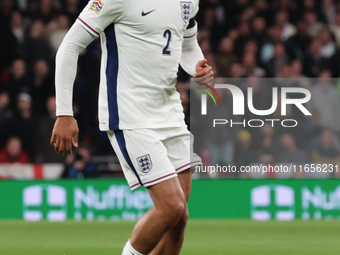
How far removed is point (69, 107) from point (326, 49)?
7322mm

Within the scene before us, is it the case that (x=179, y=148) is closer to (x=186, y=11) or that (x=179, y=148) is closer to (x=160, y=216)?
(x=160, y=216)

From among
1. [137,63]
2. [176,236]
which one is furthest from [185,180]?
[137,63]

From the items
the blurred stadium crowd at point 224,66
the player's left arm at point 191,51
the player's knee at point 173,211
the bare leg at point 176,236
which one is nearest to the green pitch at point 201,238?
the blurred stadium crowd at point 224,66

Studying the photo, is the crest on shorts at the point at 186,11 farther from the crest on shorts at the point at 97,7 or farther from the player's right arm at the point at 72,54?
the crest on shorts at the point at 97,7

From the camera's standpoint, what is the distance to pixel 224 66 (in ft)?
29.1

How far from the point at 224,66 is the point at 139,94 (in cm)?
584

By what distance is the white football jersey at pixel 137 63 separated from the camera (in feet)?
10.3

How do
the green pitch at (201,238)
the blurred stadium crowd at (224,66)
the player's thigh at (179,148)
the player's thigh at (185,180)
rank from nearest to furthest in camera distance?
the player's thigh at (179,148), the player's thigh at (185,180), the green pitch at (201,238), the blurred stadium crowd at (224,66)

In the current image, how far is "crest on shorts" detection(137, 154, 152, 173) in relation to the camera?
3100 millimetres

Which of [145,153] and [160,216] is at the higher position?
[145,153]

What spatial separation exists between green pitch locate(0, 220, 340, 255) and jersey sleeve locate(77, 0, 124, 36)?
2440mm

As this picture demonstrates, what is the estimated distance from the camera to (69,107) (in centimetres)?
306

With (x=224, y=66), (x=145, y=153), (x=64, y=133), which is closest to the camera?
(x=64, y=133)

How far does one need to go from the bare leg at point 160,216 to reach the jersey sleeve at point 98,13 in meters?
0.89
